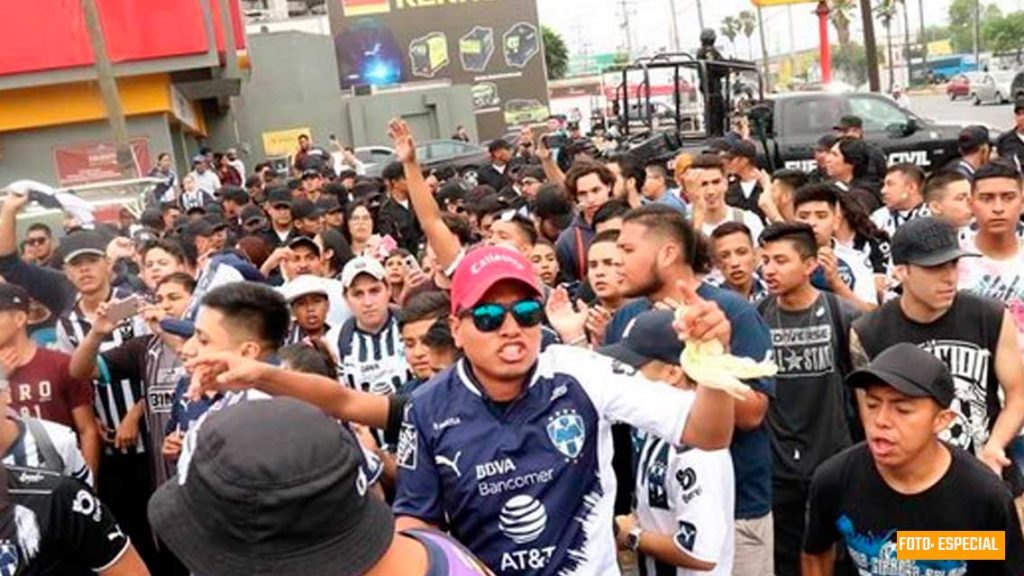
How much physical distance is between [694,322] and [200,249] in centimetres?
645

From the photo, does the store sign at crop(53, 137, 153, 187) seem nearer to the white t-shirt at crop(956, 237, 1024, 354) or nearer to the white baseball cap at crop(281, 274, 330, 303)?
the white baseball cap at crop(281, 274, 330, 303)

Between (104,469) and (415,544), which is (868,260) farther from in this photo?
(415,544)

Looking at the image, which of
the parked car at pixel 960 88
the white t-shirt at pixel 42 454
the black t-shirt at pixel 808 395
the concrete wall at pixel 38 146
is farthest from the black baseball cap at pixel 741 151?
the parked car at pixel 960 88

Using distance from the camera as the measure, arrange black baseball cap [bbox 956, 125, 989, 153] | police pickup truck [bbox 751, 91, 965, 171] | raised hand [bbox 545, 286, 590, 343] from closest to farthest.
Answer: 1. raised hand [bbox 545, 286, 590, 343]
2. black baseball cap [bbox 956, 125, 989, 153]
3. police pickup truck [bbox 751, 91, 965, 171]

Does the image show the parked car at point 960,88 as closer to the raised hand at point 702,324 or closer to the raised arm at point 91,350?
the raised arm at point 91,350

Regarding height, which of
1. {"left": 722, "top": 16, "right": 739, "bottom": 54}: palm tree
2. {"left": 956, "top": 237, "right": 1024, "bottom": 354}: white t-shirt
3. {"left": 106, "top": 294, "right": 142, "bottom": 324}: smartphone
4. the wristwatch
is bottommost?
the wristwatch

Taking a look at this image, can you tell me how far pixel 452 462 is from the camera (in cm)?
280

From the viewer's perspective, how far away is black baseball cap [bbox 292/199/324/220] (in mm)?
9188

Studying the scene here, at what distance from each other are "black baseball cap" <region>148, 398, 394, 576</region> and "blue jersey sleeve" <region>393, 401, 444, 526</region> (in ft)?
3.82

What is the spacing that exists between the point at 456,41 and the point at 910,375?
54.7m

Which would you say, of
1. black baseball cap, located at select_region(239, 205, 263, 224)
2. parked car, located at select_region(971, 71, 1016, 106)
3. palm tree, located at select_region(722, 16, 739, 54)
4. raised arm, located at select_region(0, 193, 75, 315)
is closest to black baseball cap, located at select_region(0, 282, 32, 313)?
raised arm, located at select_region(0, 193, 75, 315)

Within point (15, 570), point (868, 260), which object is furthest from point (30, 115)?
point (15, 570)

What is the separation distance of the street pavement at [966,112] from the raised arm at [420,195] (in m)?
28.2

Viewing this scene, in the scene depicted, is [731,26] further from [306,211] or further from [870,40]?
[306,211]
